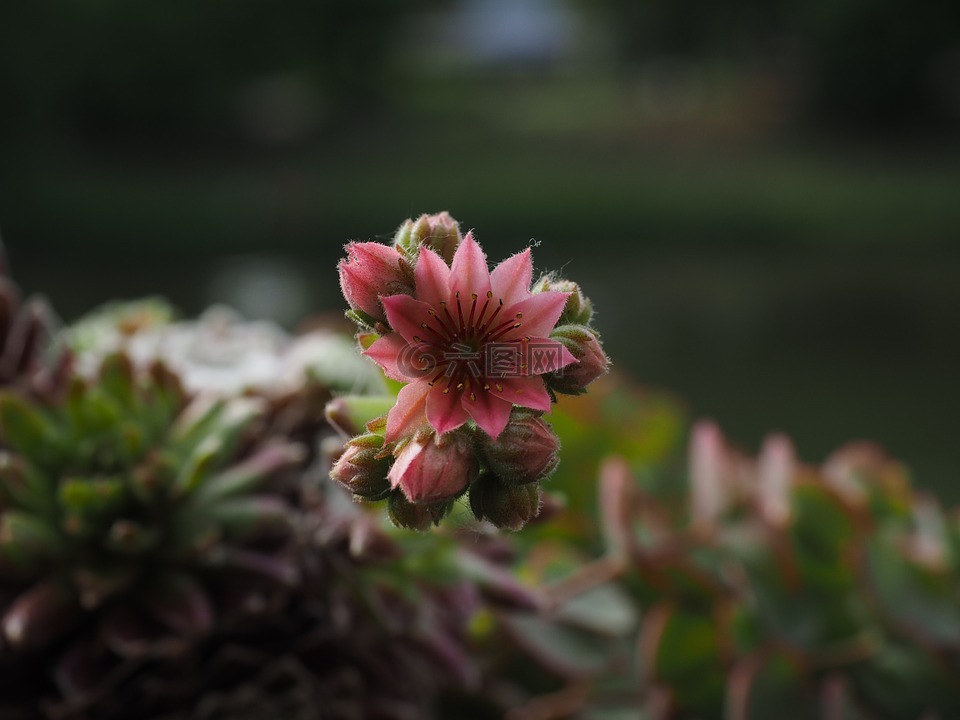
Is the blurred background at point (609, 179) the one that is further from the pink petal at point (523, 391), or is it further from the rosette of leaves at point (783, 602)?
the pink petal at point (523, 391)

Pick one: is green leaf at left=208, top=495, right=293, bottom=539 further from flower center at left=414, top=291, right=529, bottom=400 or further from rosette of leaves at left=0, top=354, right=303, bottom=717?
flower center at left=414, top=291, right=529, bottom=400

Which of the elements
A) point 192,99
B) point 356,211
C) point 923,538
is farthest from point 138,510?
point 192,99

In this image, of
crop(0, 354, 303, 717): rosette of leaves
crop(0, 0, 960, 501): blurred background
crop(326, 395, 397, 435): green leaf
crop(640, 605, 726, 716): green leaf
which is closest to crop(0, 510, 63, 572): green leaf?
crop(0, 354, 303, 717): rosette of leaves

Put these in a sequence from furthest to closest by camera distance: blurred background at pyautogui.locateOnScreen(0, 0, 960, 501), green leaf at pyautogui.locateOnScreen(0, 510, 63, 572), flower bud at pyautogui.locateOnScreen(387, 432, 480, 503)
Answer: blurred background at pyautogui.locateOnScreen(0, 0, 960, 501), green leaf at pyautogui.locateOnScreen(0, 510, 63, 572), flower bud at pyautogui.locateOnScreen(387, 432, 480, 503)

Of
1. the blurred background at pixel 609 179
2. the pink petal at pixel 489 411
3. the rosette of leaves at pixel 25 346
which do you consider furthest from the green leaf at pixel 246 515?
the blurred background at pixel 609 179


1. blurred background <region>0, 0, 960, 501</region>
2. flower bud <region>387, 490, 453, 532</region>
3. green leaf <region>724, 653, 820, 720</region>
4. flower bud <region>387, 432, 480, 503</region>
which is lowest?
blurred background <region>0, 0, 960, 501</region>

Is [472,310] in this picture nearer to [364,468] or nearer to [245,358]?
[364,468]
